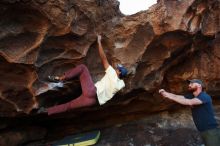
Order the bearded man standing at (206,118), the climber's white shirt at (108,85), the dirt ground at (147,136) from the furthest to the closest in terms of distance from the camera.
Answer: the dirt ground at (147,136) → the climber's white shirt at (108,85) → the bearded man standing at (206,118)

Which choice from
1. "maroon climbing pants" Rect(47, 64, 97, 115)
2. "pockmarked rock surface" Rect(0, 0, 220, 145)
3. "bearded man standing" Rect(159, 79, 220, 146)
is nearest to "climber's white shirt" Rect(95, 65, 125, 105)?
"maroon climbing pants" Rect(47, 64, 97, 115)

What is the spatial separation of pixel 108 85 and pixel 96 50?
86 centimetres

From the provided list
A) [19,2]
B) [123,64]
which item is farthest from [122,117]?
[19,2]

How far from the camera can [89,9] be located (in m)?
6.01

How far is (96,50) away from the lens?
20.9ft

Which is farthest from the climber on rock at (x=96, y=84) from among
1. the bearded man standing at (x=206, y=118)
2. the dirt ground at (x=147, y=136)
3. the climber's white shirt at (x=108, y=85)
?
the dirt ground at (x=147, y=136)

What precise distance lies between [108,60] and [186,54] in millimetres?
1721

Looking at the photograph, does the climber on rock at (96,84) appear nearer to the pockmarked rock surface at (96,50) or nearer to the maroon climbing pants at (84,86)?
the maroon climbing pants at (84,86)

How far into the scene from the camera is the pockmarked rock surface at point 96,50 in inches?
217

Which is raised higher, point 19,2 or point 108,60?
point 19,2

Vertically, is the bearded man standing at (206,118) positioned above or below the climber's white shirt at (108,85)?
below

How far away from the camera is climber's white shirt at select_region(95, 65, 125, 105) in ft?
19.2

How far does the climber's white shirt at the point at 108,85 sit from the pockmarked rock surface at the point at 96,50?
556mm

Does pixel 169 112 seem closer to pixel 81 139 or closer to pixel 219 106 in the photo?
pixel 219 106
